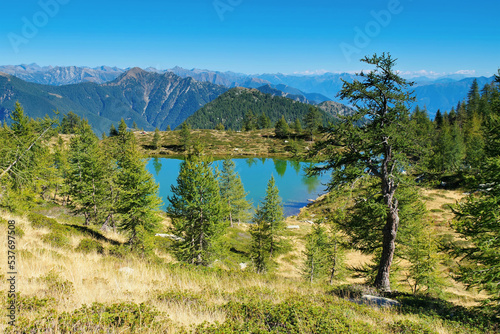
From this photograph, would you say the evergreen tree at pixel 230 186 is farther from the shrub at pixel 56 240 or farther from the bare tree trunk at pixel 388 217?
the bare tree trunk at pixel 388 217

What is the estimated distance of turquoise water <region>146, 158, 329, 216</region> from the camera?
68.7 meters

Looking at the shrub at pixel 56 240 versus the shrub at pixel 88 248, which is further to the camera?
the shrub at pixel 88 248

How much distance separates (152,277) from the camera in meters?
9.15

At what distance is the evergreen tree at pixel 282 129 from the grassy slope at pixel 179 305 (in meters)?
128

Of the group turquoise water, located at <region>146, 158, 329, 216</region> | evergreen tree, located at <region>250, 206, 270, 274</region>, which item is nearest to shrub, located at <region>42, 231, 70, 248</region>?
evergreen tree, located at <region>250, 206, 270, 274</region>

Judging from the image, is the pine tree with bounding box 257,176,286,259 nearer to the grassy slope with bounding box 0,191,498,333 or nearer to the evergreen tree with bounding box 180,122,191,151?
the grassy slope with bounding box 0,191,498,333

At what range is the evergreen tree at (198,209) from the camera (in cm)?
1920

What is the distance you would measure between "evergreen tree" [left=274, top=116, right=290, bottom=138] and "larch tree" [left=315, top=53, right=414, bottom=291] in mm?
124773

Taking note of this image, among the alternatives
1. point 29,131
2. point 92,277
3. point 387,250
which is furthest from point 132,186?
point 29,131

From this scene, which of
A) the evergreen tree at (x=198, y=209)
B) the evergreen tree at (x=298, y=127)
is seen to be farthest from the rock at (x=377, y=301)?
the evergreen tree at (x=298, y=127)

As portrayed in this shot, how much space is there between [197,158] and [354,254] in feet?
106

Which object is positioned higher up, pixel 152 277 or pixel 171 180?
pixel 152 277

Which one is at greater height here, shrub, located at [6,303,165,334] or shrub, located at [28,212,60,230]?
shrub, located at [6,303,165,334]

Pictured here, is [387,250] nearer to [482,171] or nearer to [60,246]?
[482,171]
